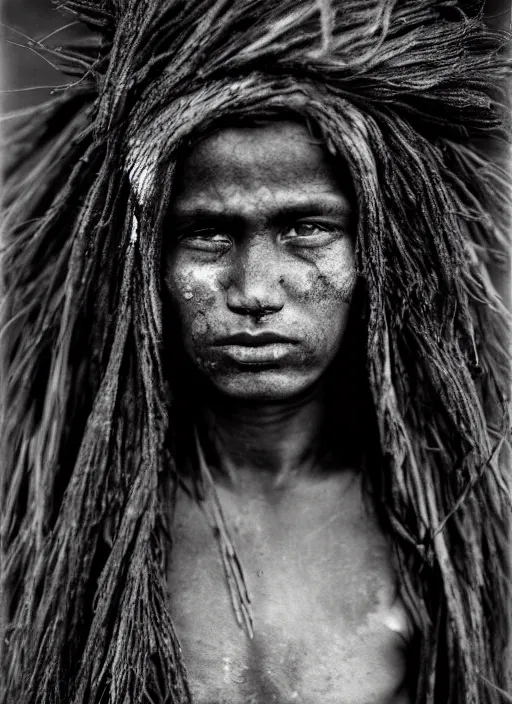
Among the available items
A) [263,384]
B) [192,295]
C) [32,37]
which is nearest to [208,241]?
[192,295]

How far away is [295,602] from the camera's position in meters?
1.14

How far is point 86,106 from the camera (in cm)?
117

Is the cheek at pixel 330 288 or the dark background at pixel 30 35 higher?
the dark background at pixel 30 35

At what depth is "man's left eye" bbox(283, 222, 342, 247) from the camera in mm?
1069

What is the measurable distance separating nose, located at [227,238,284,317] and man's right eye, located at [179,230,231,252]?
0.03 meters

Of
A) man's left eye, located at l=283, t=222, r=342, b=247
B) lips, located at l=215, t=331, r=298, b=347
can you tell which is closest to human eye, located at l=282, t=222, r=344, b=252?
man's left eye, located at l=283, t=222, r=342, b=247

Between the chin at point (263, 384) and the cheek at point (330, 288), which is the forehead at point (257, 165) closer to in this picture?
the cheek at point (330, 288)

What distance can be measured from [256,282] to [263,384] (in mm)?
124

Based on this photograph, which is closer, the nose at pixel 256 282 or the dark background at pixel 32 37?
the nose at pixel 256 282

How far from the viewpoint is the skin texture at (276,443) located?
3.43 ft

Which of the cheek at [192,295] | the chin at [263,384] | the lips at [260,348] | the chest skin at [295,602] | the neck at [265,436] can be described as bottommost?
the chest skin at [295,602]

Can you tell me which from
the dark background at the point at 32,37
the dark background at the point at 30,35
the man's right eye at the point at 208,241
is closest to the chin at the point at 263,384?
the man's right eye at the point at 208,241

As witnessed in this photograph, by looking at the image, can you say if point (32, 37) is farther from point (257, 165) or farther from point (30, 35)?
point (257, 165)

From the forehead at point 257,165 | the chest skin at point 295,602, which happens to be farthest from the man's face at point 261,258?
the chest skin at point 295,602
